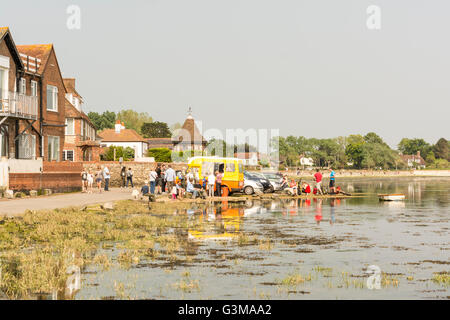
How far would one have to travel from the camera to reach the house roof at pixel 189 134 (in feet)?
470

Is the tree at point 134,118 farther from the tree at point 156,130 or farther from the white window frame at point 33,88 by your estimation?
the white window frame at point 33,88

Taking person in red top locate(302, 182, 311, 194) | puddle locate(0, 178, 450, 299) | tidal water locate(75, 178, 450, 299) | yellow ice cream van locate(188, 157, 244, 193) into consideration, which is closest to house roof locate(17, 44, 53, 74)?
yellow ice cream van locate(188, 157, 244, 193)

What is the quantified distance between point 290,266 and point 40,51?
116 ft

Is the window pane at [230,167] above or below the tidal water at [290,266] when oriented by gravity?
above

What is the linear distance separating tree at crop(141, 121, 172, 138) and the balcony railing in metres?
133

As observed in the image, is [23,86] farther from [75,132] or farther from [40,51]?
[75,132]

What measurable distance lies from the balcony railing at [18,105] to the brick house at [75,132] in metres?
20.2

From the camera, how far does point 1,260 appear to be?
1233 cm

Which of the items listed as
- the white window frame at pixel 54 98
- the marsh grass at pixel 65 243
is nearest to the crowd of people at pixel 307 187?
the white window frame at pixel 54 98

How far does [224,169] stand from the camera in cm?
3875

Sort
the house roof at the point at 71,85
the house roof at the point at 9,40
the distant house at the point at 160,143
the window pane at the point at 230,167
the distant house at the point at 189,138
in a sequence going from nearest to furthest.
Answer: the house roof at the point at 9,40 < the window pane at the point at 230,167 < the house roof at the point at 71,85 < the distant house at the point at 189,138 < the distant house at the point at 160,143

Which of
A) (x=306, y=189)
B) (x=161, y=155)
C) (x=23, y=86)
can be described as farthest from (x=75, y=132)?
(x=306, y=189)
